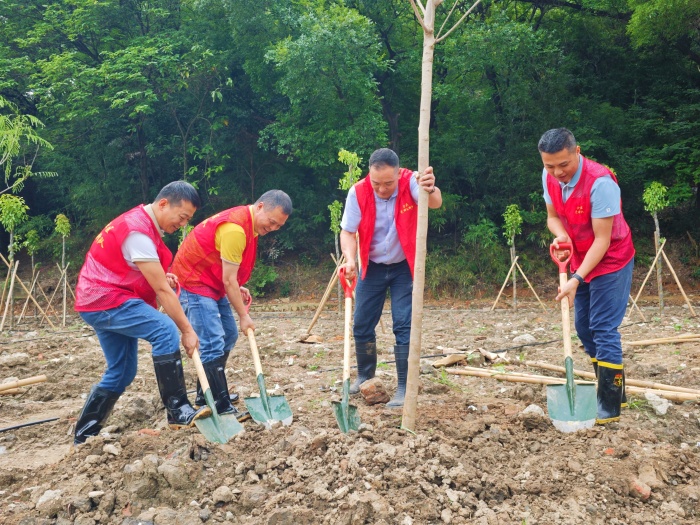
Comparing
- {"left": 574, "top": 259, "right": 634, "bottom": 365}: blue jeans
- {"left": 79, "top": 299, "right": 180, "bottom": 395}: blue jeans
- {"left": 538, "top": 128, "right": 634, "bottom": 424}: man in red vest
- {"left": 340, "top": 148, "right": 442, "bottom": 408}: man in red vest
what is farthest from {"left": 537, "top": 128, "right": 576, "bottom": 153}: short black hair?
{"left": 79, "top": 299, "right": 180, "bottom": 395}: blue jeans

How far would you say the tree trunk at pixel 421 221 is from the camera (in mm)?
3188

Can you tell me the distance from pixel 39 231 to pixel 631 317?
19494 millimetres

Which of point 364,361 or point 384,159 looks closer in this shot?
point 384,159

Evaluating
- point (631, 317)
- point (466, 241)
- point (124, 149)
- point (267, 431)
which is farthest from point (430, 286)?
point (267, 431)

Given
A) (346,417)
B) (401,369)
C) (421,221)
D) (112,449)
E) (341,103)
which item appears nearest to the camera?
(421,221)

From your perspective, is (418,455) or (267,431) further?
(267,431)

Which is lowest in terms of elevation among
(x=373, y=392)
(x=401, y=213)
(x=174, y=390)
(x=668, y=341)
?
(x=668, y=341)

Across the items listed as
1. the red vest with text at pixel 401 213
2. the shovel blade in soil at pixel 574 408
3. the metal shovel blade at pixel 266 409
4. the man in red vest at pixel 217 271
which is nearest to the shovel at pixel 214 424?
the metal shovel blade at pixel 266 409

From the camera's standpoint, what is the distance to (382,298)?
4.56 m

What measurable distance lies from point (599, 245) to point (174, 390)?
2895 mm

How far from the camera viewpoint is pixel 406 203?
13.5ft

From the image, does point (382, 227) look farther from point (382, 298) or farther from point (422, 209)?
point (422, 209)

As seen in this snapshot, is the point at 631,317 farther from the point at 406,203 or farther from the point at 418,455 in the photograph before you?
the point at 418,455

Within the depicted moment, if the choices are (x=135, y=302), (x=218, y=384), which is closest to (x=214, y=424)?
(x=218, y=384)
